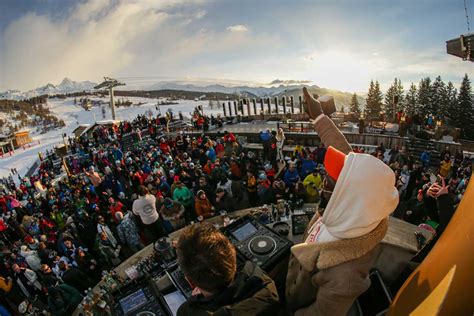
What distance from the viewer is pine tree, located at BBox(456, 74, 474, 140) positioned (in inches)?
1184

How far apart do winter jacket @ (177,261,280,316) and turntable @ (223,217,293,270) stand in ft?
3.15

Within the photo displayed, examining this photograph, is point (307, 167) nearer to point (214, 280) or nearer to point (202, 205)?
point (202, 205)

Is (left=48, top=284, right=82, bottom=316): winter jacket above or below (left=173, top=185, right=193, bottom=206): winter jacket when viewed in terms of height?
below

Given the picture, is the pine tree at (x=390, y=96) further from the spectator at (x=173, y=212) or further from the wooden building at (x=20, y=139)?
the wooden building at (x=20, y=139)

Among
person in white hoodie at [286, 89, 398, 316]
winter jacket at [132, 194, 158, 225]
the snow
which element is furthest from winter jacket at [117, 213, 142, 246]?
the snow

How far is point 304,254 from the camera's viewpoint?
1843 mm

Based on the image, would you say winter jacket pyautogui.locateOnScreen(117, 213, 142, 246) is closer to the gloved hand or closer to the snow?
the gloved hand

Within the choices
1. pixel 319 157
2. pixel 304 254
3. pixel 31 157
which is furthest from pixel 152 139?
pixel 31 157

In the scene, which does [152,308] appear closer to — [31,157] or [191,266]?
[191,266]

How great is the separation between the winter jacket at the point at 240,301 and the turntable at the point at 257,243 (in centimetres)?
96

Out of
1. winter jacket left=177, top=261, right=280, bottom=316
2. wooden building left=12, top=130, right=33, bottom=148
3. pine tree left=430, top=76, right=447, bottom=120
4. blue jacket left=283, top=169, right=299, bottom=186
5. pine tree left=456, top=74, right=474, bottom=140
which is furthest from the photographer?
wooden building left=12, top=130, right=33, bottom=148

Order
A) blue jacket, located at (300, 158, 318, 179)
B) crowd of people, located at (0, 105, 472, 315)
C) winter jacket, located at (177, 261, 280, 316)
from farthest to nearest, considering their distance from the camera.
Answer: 1. blue jacket, located at (300, 158, 318, 179)
2. crowd of people, located at (0, 105, 472, 315)
3. winter jacket, located at (177, 261, 280, 316)

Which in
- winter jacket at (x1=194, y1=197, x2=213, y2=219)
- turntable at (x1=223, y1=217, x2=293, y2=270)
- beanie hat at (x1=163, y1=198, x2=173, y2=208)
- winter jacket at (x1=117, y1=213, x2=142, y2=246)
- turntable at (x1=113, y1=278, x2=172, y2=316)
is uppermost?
turntable at (x1=223, y1=217, x2=293, y2=270)

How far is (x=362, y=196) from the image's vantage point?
4.90 ft
